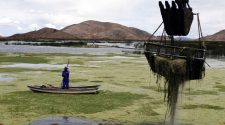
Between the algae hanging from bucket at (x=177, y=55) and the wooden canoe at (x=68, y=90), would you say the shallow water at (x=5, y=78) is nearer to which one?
the wooden canoe at (x=68, y=90)

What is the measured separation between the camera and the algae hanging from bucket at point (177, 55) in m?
18.2

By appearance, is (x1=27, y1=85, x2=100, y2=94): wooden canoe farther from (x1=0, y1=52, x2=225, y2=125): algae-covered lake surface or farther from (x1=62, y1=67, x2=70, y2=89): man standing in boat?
(x1=62, y1=67, x2=70, y2=89): man standing in boat

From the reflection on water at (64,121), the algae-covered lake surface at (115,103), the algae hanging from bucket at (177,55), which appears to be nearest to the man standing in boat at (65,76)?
the algae-covered lake surface at (115,103)

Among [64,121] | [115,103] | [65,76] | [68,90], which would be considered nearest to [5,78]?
[65,76]

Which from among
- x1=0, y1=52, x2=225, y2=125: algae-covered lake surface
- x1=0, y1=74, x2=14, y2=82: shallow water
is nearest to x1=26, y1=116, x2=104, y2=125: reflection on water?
x1=0, y1=52, x2=225, y2=125: algae-covered lake surface

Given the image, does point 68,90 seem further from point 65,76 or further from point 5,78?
point 5,78

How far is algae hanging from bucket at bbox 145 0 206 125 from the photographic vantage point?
18.2 metres

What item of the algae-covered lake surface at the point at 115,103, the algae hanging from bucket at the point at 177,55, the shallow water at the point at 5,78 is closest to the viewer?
the algae hanging from bucket at the point at 177,55

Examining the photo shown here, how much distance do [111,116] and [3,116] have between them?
5662 mm

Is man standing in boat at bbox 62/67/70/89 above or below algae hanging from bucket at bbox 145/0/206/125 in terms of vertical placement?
below

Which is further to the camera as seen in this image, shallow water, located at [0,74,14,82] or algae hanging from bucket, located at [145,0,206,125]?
shallow water, located at [0,74,14,82]

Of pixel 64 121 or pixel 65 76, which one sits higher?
pixel 65 76

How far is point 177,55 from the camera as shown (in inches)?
736

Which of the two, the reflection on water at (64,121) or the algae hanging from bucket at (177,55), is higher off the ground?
the algae hanging from bucket at (177,55)
